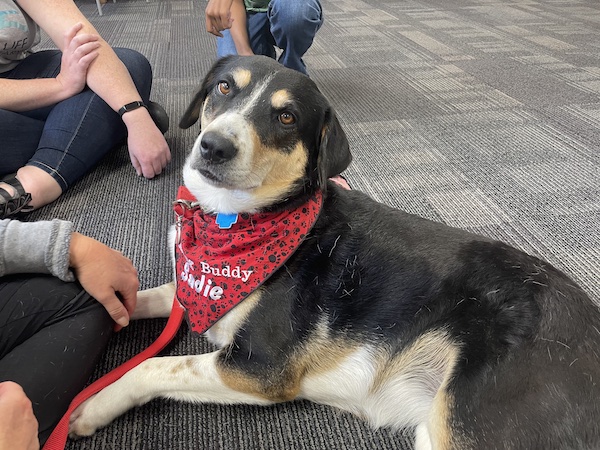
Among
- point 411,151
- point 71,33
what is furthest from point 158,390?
point 411,151

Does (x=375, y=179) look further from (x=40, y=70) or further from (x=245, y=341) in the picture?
(x=40, y=70)

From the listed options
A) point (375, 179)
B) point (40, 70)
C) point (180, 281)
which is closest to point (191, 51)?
point (40, 70)

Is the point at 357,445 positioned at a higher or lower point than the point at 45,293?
lower

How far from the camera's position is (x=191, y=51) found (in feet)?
14.5

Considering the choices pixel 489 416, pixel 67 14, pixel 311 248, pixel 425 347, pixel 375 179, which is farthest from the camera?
pixel 375 179

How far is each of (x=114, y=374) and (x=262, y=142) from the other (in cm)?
81

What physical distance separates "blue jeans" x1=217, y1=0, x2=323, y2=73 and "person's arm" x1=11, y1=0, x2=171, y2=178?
3.14 ft

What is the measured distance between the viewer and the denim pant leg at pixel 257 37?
342 cm

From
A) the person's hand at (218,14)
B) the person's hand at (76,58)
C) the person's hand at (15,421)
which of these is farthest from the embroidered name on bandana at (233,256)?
the person's hand at (218,14)

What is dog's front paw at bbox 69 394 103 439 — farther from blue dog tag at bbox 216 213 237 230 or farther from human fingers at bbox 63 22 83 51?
human fingers at bbox 63 22 83 51

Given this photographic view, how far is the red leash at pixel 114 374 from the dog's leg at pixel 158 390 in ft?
0.09

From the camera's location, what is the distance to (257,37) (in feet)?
11.4

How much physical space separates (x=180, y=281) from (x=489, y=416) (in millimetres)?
945

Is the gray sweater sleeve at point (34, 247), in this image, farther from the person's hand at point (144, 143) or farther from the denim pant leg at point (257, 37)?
the denim pant leg at point (257, 37)
